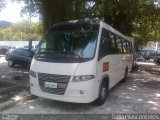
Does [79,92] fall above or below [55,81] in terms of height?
below

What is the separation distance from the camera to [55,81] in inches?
274

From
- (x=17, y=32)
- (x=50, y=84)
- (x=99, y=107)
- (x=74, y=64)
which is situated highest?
(x=17, y=32)

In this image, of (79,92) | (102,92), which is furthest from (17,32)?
(79,92)

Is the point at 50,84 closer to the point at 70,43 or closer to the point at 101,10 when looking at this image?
the point at 70,43

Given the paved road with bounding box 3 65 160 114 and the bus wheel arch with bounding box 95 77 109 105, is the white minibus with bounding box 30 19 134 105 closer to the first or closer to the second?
the bus wheel arch with bounding box 95 77 109 105

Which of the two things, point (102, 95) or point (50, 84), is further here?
point (102, 95)

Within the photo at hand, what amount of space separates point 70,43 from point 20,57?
1127cm

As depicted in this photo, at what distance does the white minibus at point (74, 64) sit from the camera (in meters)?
6.83

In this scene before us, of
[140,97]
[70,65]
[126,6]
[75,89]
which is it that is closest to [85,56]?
[70,65]

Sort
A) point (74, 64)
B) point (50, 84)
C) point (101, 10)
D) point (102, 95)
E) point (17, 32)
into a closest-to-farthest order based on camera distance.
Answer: point (74, 64) < point (50, 84) < point (102, 95) < point (101, 10) < point (17, 32)

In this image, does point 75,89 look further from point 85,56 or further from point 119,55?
point 119,55

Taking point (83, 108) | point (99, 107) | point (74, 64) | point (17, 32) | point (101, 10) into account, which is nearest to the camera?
point (74, 64)

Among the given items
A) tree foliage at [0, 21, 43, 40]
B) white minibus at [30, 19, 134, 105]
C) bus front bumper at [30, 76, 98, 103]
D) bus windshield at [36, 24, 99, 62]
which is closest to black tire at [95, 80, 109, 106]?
white minibus at [30, 19, 134, 105]

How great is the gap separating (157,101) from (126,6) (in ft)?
35.0
